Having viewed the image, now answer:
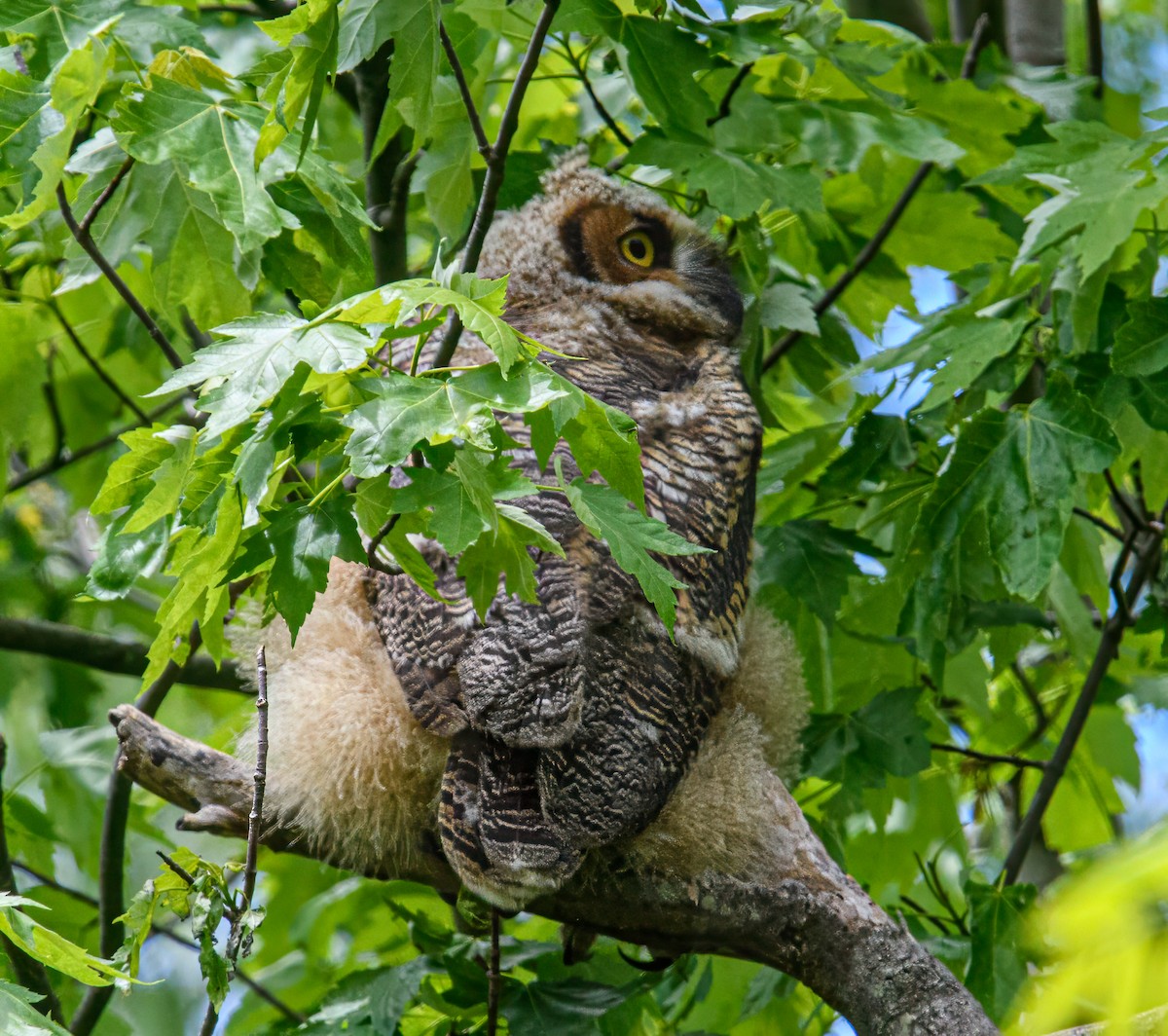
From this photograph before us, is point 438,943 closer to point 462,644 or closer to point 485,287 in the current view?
point 462,644

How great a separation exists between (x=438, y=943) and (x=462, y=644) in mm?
1278

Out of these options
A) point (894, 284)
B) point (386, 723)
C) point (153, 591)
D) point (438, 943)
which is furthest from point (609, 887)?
point (153, 591)

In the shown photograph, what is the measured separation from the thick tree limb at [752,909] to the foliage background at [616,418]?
227 mm

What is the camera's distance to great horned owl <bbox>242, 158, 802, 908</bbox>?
2000 mm

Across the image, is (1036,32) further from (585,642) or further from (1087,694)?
(585,642)

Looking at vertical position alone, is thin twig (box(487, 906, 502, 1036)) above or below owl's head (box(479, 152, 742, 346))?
below

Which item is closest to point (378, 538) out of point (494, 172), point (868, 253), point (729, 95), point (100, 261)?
point (494, 172)

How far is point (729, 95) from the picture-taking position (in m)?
3.00

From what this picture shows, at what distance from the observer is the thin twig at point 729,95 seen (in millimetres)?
2963

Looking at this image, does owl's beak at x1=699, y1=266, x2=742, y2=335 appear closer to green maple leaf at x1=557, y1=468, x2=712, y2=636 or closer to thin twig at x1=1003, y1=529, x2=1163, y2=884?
thin twig at x1=1003, y1=529, x2=1163, y2=884

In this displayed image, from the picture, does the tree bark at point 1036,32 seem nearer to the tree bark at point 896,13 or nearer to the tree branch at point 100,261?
the tree bark at point 896,13

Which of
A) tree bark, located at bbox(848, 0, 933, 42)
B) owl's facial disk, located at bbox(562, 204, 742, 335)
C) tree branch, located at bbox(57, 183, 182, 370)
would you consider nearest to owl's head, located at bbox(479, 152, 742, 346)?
owl's facial disk, located at bbox(562, 204, 742, 335)

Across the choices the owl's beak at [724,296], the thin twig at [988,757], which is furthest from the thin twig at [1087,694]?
the owl's beak at [724,296]

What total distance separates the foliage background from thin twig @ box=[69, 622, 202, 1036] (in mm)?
155
